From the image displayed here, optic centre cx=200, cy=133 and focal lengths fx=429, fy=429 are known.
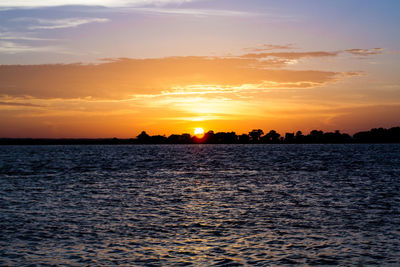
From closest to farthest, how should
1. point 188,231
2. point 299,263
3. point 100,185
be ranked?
point 299,263, point 188,231, point 100,185

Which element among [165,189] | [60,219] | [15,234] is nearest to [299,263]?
[15,234]

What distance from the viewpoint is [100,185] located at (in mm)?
44156

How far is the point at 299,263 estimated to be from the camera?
582 inches

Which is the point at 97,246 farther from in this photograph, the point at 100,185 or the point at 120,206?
the point at 100,185

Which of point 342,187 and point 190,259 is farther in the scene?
point 342,187

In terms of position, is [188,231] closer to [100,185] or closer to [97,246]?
[97,246]

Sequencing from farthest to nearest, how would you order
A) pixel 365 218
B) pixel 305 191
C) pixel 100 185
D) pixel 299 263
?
pixel 100 185
pixel 305 191
pixel 365 218
pixel 299 263

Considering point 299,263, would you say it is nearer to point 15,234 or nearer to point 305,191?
point 15,234

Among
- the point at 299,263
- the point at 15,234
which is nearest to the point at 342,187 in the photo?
the point at 299,263

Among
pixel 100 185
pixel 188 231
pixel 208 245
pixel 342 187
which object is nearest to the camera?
pixel 208 245

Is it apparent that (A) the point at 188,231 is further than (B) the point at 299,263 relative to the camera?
Yes

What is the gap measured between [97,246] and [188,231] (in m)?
4.51

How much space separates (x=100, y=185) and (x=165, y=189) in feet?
28.0

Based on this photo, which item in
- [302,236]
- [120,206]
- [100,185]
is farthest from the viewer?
[100,185]
